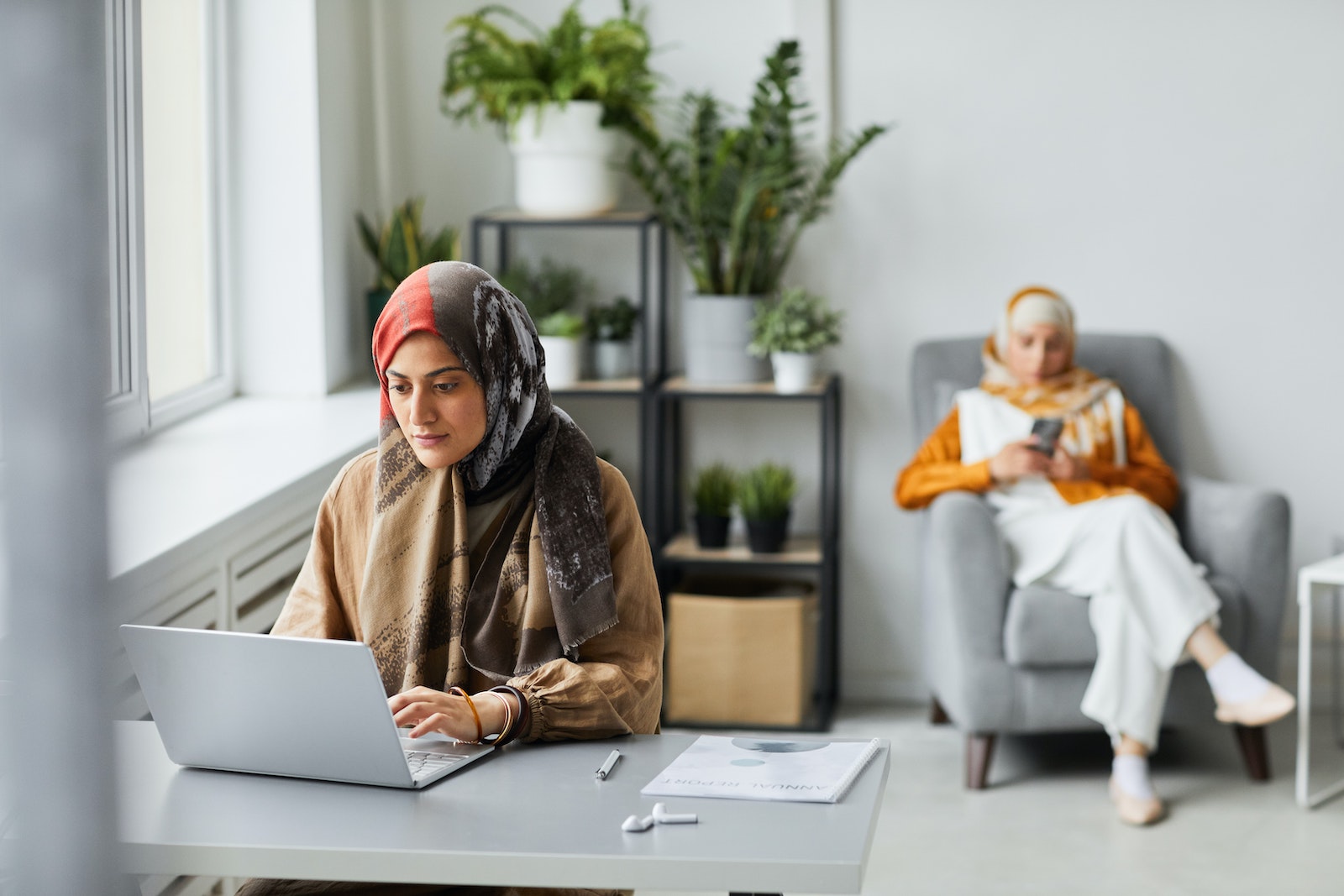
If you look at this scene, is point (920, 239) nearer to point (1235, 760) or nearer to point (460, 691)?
point (1235, 760)

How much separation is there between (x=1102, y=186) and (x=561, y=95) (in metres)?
1.50

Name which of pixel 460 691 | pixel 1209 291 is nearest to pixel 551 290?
pixel 1209 291

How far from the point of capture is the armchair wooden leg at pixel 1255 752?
10.3 ft

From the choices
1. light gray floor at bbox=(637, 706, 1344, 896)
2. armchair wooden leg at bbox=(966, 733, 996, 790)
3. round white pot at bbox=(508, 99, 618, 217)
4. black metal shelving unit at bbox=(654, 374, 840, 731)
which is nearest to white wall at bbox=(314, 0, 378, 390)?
round white pot at bbox=(508, 99, 618, 217)

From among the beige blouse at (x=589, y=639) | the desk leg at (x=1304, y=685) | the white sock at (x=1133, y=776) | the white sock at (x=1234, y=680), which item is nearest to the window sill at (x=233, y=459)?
the beige blouse at (x=589, y=639)

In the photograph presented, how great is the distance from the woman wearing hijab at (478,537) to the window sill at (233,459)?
1.38ft

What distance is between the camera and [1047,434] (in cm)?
326

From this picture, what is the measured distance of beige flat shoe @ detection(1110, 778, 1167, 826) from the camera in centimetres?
291

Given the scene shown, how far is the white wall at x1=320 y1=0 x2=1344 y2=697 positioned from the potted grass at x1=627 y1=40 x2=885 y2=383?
0.13 meters

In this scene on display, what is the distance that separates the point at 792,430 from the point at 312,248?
145 cm

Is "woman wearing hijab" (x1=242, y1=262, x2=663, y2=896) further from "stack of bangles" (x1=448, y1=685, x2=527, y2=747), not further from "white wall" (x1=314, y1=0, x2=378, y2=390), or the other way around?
"white wall" (x1=314, y1=0, x2=378, y2=390)

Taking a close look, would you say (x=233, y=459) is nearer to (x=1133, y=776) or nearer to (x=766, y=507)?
(x=766, y=507)

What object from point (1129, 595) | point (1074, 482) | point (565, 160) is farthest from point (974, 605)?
point (565, 160)

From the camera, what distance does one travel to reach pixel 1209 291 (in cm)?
368
